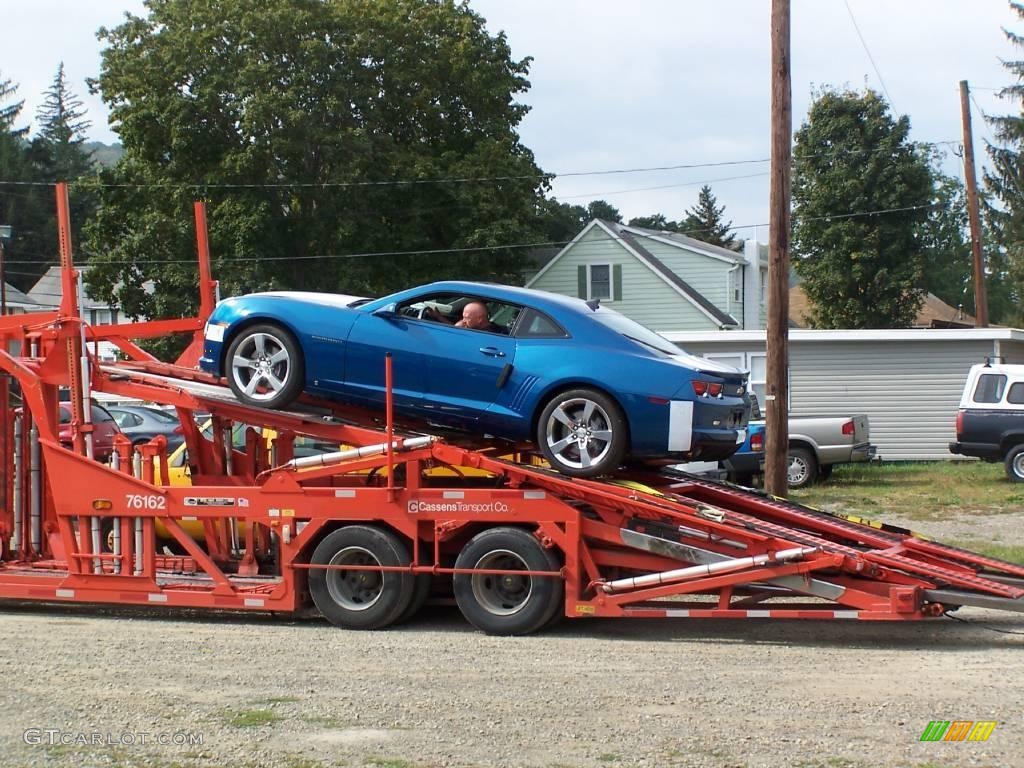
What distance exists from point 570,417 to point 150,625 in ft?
12.0

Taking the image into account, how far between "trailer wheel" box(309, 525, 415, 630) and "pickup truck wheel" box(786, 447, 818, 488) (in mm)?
13074

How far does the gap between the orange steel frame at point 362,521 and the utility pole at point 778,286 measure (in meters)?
3.86

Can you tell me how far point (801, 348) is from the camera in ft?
85.4

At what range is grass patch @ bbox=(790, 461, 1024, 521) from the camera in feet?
57.8

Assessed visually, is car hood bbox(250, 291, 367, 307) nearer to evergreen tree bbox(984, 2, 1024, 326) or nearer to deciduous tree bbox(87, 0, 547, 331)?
deciduous tree bbox(87, 0, 547, 331)

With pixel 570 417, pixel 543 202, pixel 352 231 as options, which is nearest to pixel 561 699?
pixel 570 417

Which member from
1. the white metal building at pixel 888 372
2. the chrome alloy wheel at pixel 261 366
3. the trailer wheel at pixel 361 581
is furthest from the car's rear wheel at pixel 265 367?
the white metal building at pixel 888 372

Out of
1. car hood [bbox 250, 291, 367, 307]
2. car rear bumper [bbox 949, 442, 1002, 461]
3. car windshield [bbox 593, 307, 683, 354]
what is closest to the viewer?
car windshield [bbox 593, 307, 683, 354]

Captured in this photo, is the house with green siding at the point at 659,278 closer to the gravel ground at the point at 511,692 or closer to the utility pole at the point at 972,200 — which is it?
the utility pole at the point at 972,200

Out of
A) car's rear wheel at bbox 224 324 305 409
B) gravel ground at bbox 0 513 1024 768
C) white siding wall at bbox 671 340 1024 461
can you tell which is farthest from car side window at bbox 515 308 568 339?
white siding wall at bbox 671 340 1024 461

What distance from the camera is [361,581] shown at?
9.22m

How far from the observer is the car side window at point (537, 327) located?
8977mm

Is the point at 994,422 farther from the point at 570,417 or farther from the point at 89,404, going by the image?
the point at 89,404

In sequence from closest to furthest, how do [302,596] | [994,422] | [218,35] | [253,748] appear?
1. [253,748]
2. [302,596]
3. [994,422]
4. [218,35]
